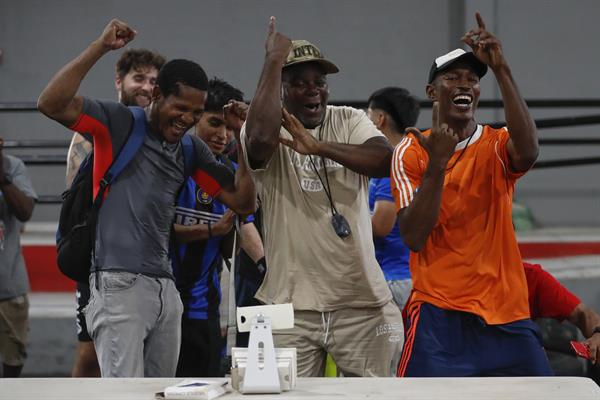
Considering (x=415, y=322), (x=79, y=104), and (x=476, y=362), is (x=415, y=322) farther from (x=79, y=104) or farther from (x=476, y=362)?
(x=79, y=104)

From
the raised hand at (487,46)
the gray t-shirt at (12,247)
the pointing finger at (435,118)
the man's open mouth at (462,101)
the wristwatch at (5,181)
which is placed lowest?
the gray t-shirt at (12,247)

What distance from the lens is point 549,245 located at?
314 inches

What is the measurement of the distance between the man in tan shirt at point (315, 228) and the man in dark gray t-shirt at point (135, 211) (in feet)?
0.87

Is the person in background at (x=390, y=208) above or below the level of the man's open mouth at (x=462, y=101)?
below

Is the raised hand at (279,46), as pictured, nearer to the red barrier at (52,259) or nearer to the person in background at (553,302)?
the person in background at (553,302)

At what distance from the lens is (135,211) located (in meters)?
3.81

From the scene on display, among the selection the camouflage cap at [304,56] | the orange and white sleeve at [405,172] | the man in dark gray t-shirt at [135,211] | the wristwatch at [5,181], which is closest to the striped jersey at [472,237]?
the orange and white sleeve at [405,172]

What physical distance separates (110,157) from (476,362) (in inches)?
60.5

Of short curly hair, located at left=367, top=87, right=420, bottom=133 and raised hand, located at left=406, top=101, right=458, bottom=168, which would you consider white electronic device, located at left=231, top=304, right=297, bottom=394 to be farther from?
short curly hair, located at left=367, top=87, right=420, bottom=133

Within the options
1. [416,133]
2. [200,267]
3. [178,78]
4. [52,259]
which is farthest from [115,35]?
[52,259]

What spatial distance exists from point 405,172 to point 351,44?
6.80m

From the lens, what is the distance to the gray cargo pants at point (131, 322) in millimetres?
3684

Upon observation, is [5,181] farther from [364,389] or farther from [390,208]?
[364,389]

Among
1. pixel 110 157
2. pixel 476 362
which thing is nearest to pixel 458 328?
pixel 476 362
